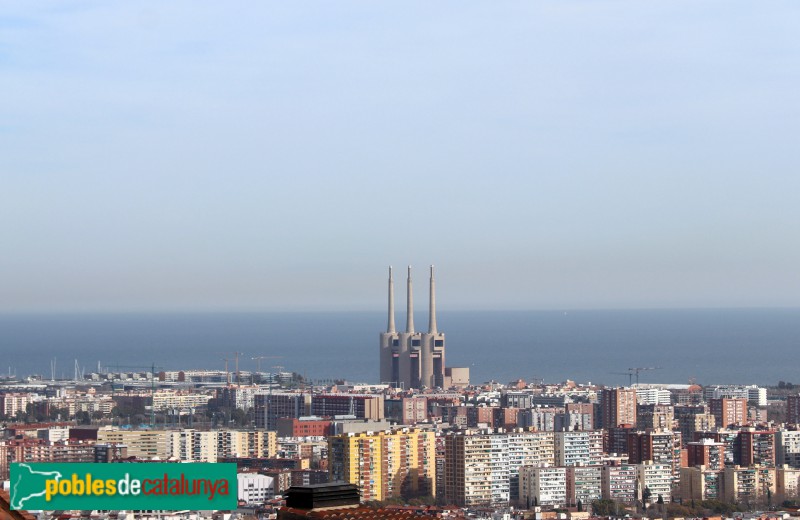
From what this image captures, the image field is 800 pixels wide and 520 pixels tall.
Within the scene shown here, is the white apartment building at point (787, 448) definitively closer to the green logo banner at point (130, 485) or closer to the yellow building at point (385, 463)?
the yellow building at point (385, 463)

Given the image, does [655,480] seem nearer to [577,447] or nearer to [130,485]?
[577,447]

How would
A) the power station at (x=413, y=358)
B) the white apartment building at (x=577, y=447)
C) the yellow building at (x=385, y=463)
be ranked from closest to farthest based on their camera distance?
the yellow building at (x=385, y=463)
the white apartment building at (x=577, y=447)
the power station at (x=413, y=358)

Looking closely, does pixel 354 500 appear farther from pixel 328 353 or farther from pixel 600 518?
pixel 328 353

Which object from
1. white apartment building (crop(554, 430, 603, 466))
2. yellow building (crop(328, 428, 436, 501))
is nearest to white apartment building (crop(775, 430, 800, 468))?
white apartment building (crop(554, 430, 603, 466))

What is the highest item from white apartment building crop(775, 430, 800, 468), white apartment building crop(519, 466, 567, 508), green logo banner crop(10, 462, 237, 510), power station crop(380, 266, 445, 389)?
power station crop(380, 266, 445, 389)

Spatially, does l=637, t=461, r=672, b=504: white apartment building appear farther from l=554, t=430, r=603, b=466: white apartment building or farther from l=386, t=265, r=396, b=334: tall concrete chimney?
l=386, t=265, r=396, b=334: tall concrete chimney

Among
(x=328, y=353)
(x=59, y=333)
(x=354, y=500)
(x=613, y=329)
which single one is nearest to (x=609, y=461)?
(x=354, y=500)

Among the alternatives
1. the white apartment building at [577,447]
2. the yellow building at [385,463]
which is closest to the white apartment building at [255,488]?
the yellow building at [385,463]
